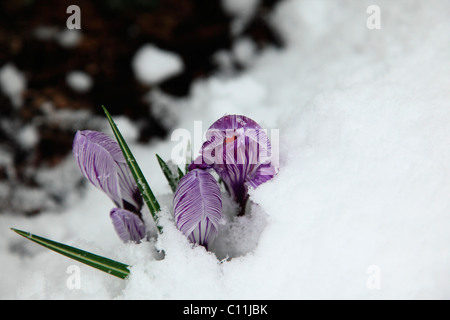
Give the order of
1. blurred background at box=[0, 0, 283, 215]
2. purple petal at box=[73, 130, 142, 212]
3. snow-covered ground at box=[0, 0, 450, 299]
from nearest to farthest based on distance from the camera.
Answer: snow-covered ground at box=[0, 0, 450, 299], purple petal at box=[73, 130, 142, 212], blurred background at box=[0, 0, 283, 215]


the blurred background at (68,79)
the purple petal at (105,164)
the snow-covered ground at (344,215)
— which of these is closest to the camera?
the snow-covered ground at (344,215)

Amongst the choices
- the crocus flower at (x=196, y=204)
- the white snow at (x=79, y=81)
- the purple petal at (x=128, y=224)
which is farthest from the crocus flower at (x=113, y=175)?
the white snow at (x=79, y=81)

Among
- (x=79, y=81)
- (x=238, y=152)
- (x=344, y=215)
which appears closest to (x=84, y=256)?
(x=238, y=152)

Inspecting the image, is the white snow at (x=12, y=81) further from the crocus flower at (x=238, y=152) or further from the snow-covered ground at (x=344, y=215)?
the crocus flower at (x=238, y=152)

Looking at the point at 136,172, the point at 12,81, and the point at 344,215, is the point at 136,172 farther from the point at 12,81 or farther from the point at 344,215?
the point at 12,81

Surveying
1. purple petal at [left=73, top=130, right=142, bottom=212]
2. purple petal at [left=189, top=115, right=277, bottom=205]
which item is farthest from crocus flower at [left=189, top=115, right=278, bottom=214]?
purple petal at [left=73, top=130, right=142, bottom=212]

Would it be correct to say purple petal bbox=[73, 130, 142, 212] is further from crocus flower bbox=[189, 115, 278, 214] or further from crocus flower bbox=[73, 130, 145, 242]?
crocus flower bbox=[189, 115, 278, 214]

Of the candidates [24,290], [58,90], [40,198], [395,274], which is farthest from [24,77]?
[395,274]

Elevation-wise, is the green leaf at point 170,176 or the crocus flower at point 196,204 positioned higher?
the green leaf at point 170,176
